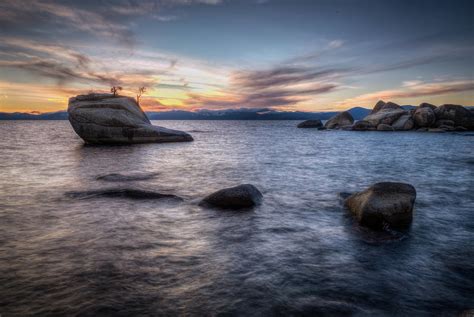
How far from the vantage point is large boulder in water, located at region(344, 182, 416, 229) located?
7836mm

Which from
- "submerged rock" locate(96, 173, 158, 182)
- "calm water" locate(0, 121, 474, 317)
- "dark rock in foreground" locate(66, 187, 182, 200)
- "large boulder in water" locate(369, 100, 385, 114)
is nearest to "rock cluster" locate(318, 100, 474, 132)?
"large boulder in water" locate(369, 100, 385, 114)

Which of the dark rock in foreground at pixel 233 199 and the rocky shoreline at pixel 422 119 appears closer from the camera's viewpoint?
the dark rock in foreground at pixel 233 199

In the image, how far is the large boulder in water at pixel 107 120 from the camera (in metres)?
31.6

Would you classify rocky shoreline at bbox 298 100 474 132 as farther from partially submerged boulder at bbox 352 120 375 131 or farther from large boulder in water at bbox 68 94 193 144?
large boulder in water at bbox 68 94 193 144

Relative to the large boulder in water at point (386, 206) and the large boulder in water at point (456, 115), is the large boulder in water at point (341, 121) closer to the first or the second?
the large boulder in water at point (456, 115)

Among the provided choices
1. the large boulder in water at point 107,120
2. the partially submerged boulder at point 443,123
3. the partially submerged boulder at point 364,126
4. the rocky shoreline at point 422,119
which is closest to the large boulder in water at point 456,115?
the rocky shoreline at point 422,119

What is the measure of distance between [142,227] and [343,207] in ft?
21.2

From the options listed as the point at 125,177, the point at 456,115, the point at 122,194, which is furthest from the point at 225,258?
the point at 456,115

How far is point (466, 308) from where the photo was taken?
463 cm

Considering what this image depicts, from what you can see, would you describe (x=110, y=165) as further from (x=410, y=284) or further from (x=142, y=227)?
(x=410, y=284)

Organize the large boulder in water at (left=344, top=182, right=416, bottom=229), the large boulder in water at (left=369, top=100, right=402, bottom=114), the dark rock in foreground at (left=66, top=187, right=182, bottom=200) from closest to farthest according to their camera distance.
A: the large boulder in water at (left=344, top=182, right=416, bottom=229)
the dark rock in foreground at (left=66, top=187, right=182, bottom=200)
the large boulder in water at (left=369, top=100, right=402, bottom=114)

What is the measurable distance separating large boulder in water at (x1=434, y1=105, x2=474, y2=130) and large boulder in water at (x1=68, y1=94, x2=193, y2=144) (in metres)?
60.7

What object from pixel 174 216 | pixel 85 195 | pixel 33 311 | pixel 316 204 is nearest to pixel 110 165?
pixel 85 195

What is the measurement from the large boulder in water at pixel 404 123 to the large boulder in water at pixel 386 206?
6791 centimetres
